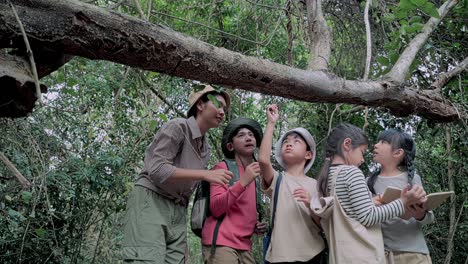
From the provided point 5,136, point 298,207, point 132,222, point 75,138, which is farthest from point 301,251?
point 75,138

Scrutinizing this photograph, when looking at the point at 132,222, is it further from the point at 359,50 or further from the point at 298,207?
the point at 359,50

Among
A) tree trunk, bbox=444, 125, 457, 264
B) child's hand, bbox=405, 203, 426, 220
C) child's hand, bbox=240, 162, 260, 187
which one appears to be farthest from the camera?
tree trunk, bbox=444, 125, 457, 264

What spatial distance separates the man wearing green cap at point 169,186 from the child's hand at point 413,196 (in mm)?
835

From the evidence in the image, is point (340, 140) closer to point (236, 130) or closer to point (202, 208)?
point (236, 130)

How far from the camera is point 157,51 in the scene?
1768mm

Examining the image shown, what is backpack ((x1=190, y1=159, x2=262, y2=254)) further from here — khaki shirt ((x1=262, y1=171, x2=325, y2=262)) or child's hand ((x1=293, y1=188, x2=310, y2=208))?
child's hand ((x1=293, y1=188, x2=310, y2=208))

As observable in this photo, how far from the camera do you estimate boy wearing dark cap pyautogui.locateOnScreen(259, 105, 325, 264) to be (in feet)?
8.02

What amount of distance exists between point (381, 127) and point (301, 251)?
2185 millimetres

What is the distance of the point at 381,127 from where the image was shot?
4.30m

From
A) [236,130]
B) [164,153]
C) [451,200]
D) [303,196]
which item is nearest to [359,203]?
[303,196]

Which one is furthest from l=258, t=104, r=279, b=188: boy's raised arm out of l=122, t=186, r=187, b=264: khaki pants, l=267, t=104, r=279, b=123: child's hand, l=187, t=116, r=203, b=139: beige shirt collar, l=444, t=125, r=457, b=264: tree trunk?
l=444, t=125, r=457, b=264: tree trunk

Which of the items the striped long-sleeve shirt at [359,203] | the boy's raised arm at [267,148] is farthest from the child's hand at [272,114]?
the striped long-sleeve shirt at [359,203]

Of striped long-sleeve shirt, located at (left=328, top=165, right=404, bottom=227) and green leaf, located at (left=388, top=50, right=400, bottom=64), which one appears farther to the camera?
green leaf, located at (left=388, top=50, right=400, bottom=64)

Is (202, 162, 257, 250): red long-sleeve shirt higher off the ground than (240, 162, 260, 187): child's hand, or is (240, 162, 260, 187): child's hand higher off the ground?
(240, 162, 260, 187): child's hand
